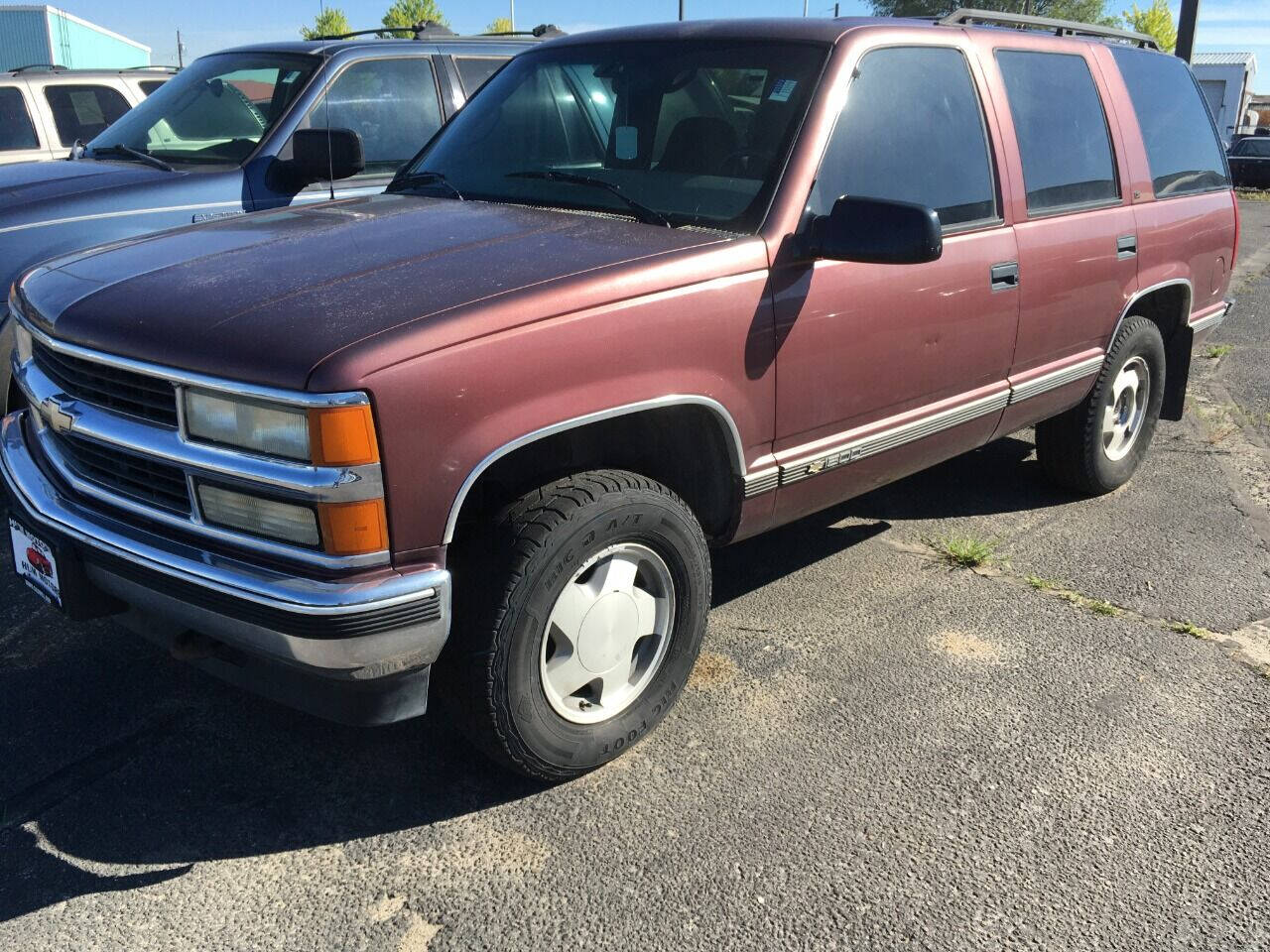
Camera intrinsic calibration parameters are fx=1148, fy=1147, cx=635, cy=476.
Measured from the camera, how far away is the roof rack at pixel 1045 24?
418 cm

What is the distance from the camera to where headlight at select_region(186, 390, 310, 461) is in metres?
2.35

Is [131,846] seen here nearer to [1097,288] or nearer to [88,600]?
[88,600]

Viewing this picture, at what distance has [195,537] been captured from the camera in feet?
8.38

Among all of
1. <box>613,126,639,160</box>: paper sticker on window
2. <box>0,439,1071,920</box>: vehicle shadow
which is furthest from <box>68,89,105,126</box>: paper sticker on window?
<box>613,126,639,160</box>: paper sticker on window

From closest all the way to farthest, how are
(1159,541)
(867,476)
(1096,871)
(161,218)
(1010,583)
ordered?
(1096,871)
(867,476)
(1010,583)
(1159,541)
(161,218)

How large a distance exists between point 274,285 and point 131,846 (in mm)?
1374

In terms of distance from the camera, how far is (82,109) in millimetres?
9266

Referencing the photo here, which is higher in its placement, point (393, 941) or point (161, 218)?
point (161, 218)

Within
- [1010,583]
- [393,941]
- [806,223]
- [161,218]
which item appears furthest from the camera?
[161,218]

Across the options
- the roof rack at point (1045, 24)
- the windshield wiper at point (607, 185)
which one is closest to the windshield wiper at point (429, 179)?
the windshield wiper at point (607, 185)

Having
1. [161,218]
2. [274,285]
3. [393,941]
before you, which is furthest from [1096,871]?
[161,218]

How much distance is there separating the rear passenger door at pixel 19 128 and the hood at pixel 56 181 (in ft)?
12.1

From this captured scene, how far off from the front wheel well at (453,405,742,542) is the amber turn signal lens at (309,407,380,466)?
0.47 m

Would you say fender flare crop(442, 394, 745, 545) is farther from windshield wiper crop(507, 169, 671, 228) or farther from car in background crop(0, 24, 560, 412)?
car in background crop(0, 24, 560, 412)
